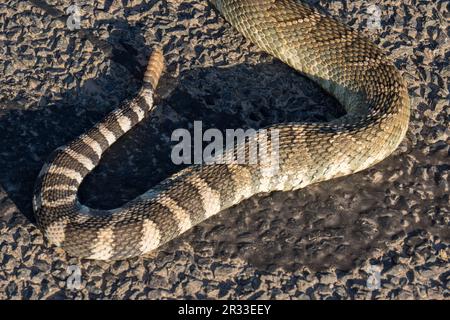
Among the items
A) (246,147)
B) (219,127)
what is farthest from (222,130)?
(246,147)

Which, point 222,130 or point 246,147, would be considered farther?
point 222,130

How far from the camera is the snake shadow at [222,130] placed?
5094mm

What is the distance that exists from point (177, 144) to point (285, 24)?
168 centimetres

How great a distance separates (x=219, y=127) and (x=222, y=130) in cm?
4

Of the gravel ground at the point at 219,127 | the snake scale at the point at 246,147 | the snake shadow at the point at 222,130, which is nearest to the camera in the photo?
the gravel ground at the point at 219,127

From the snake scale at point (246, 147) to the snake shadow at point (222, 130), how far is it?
105 millimetres

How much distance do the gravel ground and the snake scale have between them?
10 cm

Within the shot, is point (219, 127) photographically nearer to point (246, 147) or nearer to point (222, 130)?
point (222, 130)

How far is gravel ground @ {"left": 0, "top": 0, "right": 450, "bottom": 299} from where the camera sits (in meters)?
4.82

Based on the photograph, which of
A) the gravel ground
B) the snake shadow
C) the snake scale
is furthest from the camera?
the snake shadow

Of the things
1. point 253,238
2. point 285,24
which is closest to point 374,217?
point 253,238

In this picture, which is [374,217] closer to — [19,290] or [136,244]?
[136,244]

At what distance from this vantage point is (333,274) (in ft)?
16.1

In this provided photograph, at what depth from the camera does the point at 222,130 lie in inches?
228
